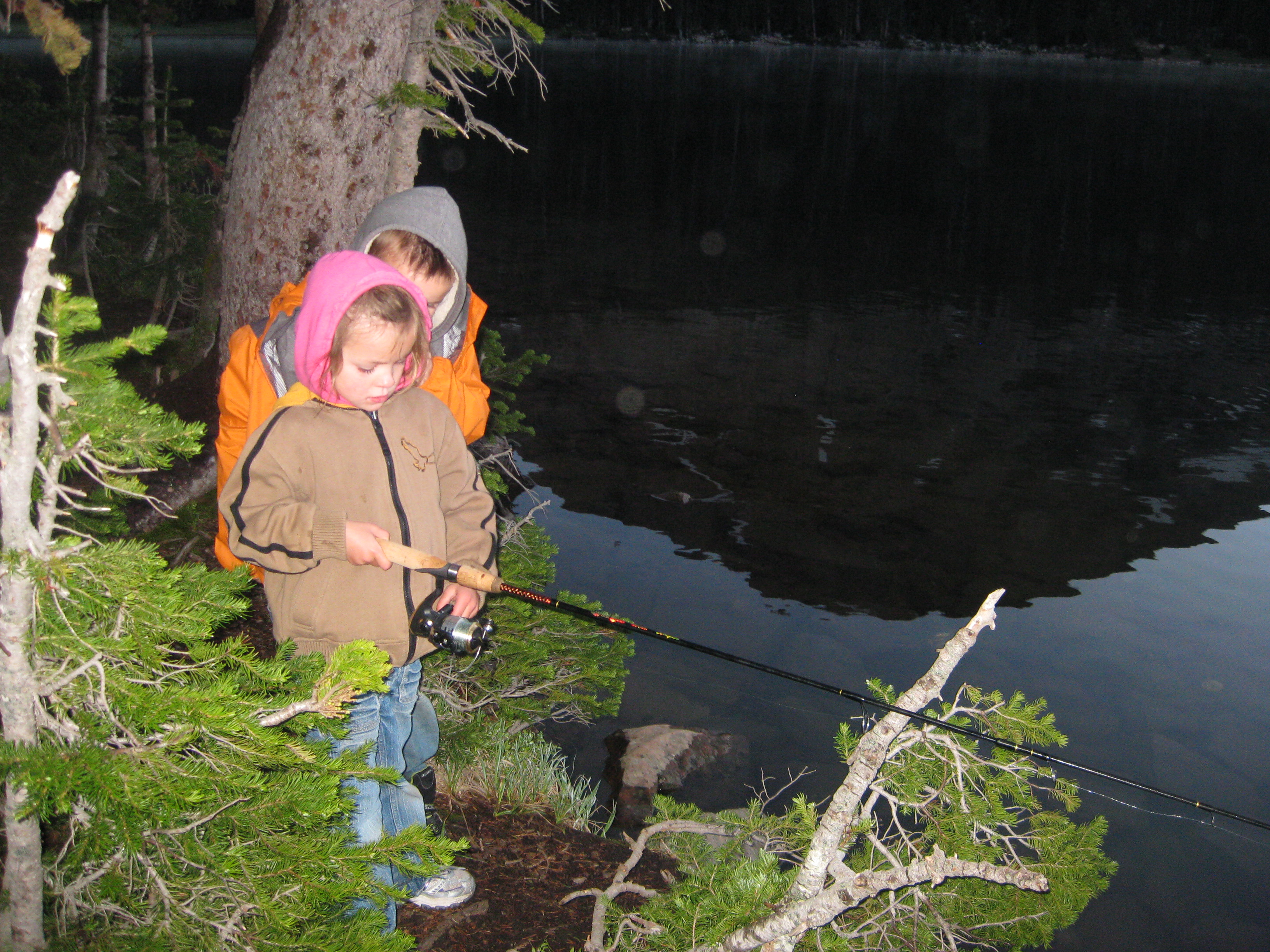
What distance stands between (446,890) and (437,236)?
209 cm

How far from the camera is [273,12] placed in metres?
4.68

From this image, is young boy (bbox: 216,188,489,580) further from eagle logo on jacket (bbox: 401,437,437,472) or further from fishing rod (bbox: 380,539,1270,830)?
fishing rod (bbox: 380,539,1270,830)

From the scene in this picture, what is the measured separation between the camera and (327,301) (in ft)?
7.98

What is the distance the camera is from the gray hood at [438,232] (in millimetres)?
3031

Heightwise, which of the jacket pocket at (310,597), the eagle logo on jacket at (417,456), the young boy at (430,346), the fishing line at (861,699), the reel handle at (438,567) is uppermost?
the young boy at (430,346)

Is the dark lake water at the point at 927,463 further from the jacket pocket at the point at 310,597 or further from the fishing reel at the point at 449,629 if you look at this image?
the jacket pocket at the point at 310,597

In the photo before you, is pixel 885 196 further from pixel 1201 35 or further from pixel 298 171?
pixel 1201 35

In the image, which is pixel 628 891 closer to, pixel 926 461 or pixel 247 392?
pixel 247 392

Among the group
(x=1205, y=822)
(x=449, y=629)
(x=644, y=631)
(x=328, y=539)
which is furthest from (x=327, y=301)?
(x=1205, y=822)

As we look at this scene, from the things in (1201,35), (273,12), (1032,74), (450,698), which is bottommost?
(450,698)

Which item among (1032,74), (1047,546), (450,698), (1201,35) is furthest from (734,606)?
(1201,35)

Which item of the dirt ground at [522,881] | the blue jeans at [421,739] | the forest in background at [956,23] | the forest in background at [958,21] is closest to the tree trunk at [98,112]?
the dirt ground at [522,881]

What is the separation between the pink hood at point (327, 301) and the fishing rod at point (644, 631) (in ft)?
1.52

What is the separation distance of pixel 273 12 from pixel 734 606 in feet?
16.9
